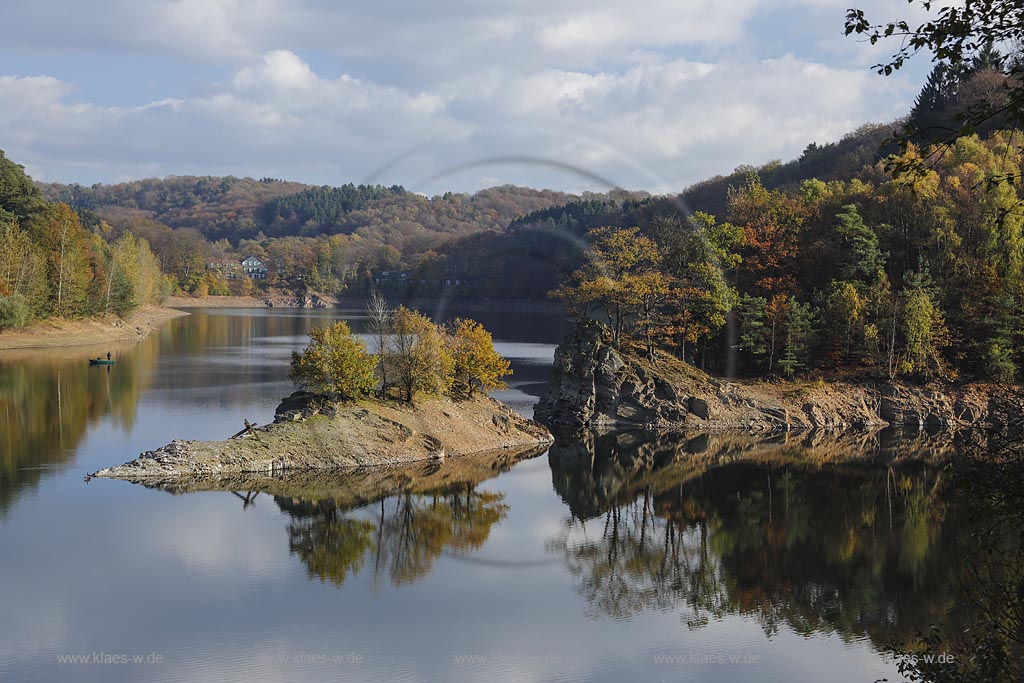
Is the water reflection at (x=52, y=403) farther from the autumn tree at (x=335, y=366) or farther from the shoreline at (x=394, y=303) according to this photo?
the shoreline at (x=394, y=303)

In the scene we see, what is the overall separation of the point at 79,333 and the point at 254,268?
85.8m

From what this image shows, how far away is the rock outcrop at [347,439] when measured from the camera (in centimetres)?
2686

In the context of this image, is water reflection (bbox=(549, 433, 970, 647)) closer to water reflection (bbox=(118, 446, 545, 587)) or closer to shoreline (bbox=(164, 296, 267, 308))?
water reflection (bbox=(118, 446, 545, 587))

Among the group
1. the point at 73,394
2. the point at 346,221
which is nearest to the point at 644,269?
the point at 73,394

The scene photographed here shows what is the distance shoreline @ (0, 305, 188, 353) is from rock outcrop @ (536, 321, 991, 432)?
3813cm

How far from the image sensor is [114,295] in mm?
75562

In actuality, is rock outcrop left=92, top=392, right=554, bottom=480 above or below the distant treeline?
below

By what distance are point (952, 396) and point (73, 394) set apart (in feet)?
124

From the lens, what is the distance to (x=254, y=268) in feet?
498

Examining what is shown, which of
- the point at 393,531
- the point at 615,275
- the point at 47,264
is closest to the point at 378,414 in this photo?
the point at 393,531

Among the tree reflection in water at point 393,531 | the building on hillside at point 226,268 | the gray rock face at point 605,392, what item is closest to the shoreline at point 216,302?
the building on hillside at point 226,268

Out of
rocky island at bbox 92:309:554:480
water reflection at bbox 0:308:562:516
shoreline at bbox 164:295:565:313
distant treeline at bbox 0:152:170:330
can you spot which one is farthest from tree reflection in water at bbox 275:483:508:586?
distant treeline at bbox 0:152:170:330

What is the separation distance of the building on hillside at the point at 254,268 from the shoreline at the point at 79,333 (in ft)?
208

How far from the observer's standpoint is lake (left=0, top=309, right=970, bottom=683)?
50.1 feet
